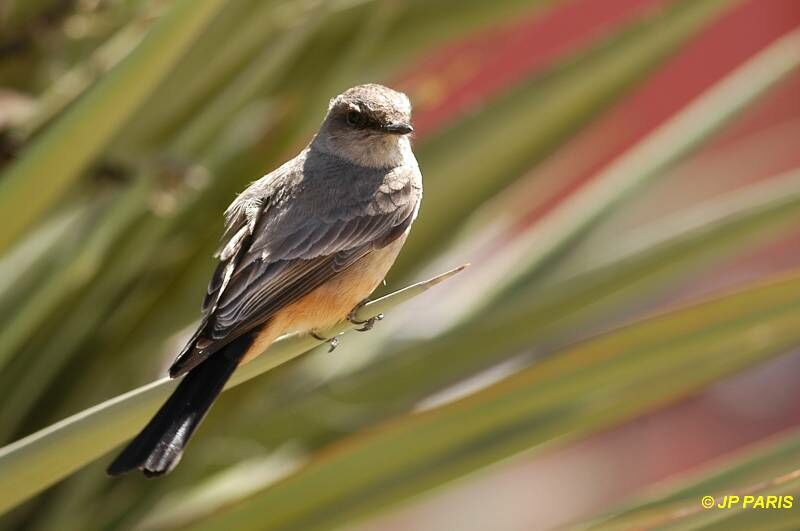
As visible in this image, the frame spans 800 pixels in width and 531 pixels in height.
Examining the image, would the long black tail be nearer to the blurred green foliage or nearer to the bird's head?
the blurred green foliage

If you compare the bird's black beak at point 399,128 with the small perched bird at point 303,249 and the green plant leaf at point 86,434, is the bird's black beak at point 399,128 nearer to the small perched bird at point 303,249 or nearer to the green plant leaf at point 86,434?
the small perched bird at point 303,249

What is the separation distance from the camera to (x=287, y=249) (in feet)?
8.45

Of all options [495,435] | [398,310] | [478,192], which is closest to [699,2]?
[478,192]

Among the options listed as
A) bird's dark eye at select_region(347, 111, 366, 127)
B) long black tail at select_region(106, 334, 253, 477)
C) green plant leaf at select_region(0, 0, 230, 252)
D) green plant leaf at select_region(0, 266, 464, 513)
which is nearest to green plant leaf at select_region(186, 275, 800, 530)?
long black tail at select_region(106, 334, 253, 477)

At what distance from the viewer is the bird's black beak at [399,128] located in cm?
293

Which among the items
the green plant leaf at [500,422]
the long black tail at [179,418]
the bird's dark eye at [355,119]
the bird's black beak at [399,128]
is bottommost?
the green plant leaf at [500,422]

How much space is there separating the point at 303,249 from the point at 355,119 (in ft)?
1.99

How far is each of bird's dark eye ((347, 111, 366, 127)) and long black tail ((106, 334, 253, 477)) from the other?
2.81ft

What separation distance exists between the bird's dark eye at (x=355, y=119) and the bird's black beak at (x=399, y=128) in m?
0.09

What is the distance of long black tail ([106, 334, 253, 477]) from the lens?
6.49 ft

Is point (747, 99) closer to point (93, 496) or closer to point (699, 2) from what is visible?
point (699, 2)

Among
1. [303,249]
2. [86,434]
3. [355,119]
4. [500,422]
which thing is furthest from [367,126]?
[86,434]

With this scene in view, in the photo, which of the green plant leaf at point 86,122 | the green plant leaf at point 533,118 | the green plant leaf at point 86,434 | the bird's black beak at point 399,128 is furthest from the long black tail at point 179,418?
the green plant leaf at point 533,118

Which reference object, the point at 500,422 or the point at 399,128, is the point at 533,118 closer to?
the point at 399,128
